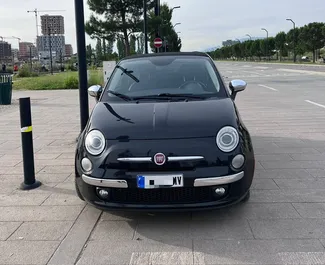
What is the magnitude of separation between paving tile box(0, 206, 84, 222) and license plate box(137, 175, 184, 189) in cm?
98

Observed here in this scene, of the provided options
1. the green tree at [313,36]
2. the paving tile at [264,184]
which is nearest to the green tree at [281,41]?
the green tree at [313,36]

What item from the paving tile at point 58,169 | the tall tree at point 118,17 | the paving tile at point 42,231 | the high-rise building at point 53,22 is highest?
the high-rise building at point 53,22

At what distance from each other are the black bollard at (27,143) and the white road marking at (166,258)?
7.23 feet

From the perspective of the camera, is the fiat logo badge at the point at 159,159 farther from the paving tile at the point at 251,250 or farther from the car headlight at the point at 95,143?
the paving tile at the point at 251,250

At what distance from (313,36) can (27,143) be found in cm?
6462

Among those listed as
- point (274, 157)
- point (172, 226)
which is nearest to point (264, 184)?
point (274, 157)

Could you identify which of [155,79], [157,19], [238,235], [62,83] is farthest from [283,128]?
[157,19]

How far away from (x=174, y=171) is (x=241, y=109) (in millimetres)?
8552

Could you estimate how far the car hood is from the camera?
360 centimetres

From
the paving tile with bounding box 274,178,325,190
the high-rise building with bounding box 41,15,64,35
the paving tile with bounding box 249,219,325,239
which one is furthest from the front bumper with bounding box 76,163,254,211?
the high-rise building with bounding box 41,15,64,35

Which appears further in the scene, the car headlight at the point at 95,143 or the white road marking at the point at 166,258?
the car headlight at the point at 95,143

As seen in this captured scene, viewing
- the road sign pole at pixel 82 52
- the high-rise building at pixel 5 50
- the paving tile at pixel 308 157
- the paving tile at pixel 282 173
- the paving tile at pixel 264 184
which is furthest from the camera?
the high-rise building at pixel 5 50

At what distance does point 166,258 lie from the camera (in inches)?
124

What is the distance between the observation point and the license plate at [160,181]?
3.44 m
